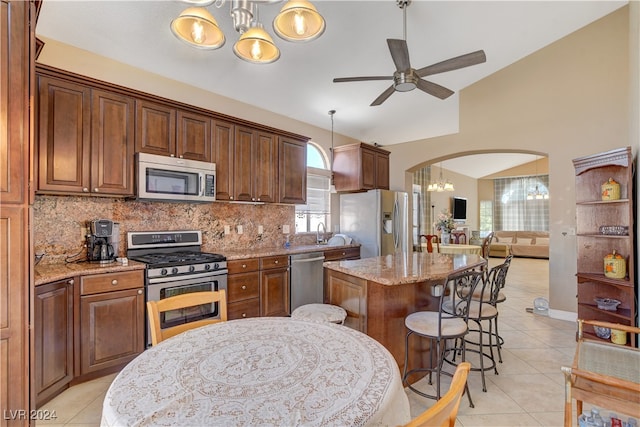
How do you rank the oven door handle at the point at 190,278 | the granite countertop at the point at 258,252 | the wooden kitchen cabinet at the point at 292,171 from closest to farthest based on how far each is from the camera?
the oven door handle at the point at 190,278
the granite countertop at the point at 258,252
the wooden kitchen cabinet at the point at 292,171

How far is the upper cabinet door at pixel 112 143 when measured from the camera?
251 centimetres

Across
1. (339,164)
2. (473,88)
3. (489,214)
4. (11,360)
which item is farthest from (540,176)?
(11,360)

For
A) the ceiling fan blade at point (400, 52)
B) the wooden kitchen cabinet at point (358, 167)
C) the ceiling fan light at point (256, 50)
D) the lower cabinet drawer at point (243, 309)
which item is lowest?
the lower cabinet drawer at point (243, 309)

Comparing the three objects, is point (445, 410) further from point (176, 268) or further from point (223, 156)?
point (223, 156)

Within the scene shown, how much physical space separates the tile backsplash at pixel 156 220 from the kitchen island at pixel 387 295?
1.67 meters

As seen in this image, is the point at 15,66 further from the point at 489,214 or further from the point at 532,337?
the point at 489,214

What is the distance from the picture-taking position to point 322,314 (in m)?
2.23

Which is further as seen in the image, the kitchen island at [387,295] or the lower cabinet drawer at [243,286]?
the lower cabinet drawer at [243,286]

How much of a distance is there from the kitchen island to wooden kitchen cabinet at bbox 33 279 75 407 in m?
1.97

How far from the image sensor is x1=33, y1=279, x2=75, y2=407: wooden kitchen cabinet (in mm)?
1913

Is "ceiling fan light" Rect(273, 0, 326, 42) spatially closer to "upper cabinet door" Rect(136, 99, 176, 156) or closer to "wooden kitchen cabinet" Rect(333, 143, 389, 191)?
"upper cabinet door" Rect(136, 99, 176, 156)

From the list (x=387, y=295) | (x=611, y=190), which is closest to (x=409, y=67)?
(x=387, y=295)

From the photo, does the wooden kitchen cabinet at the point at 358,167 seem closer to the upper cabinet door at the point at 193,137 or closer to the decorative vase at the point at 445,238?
the decorative vase at the point at 445,238

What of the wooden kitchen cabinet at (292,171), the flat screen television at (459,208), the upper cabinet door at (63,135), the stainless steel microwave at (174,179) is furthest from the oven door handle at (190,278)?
the flat screen television at (459,208)
